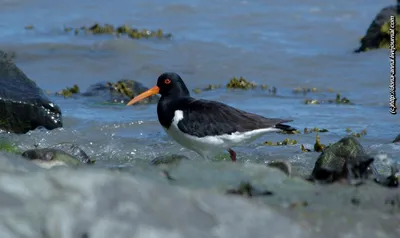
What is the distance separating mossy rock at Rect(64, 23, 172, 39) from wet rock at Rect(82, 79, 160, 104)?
5.26 meters

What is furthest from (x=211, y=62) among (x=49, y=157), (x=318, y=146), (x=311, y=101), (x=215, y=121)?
(x=49, y=157)

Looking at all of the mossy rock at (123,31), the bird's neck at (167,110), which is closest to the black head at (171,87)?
the bird's neck at (167,110)

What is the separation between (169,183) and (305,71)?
39.0 ft

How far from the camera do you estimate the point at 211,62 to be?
18172mm

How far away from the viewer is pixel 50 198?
→ 5.18 m

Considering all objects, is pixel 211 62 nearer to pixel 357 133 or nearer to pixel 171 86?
pixel 357 133

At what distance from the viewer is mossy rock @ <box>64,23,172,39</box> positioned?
66.8 feet

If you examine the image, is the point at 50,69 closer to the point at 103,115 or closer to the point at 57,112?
the point at 103,115

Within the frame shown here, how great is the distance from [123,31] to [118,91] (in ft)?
19.9

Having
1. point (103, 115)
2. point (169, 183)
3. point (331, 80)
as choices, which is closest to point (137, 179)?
point (169, 183)

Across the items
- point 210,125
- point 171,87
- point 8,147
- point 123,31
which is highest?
point 171,87

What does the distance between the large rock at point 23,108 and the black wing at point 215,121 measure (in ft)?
9.24

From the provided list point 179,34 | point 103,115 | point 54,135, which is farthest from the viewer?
point 179,34

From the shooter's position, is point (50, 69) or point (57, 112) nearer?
point (57, 112)
